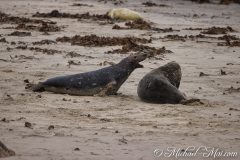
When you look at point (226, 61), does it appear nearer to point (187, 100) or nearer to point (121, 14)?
point (187, 100)

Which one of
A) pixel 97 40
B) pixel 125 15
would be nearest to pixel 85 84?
pixel 97 40

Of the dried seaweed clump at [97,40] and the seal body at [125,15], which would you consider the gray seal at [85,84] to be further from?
the seal body at [125,15]

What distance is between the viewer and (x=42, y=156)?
534 cm

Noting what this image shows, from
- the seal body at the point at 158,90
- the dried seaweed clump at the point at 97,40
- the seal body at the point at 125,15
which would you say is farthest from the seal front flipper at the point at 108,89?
the seal body at the point at 125,15

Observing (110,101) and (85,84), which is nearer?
(110,101)

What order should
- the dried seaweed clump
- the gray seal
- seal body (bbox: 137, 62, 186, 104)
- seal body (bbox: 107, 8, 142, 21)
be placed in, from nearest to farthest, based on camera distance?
seal body (bbox: 137, 62, 186, 104), the gray seal, the dried seaweed clump, seal body (bbox: 107, 8, 142, 21)

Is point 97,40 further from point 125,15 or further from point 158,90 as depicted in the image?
point 158,90

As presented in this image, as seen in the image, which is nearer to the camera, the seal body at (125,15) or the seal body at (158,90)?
the seal body at (158,90)

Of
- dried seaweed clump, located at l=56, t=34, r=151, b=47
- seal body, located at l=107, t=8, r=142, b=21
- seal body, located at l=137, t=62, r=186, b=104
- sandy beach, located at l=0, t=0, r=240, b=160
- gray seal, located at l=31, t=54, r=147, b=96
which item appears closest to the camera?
sandy beach, located at l=0, t=0, r=240, b=160

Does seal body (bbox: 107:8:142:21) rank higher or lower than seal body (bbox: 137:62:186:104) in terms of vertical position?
lower

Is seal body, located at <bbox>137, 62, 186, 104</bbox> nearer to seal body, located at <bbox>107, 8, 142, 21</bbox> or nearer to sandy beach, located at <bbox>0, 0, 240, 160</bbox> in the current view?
sandy beach, located at <bbox>0, 0, 240, 160</bbox>

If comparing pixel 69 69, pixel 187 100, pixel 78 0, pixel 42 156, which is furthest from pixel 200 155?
pixel 78 0

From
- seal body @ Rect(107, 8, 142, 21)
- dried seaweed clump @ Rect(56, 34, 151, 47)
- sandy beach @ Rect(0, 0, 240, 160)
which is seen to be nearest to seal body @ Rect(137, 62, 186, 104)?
sandy beach @ Rect(0, 0, 240, 160)

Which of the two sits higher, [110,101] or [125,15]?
[110,101]
